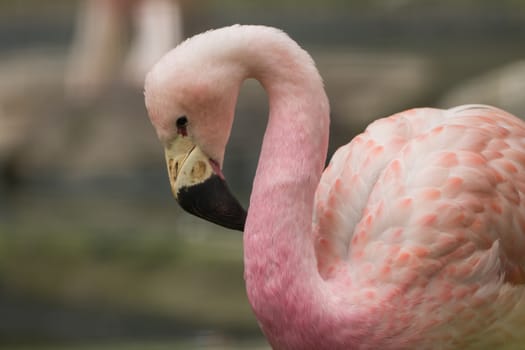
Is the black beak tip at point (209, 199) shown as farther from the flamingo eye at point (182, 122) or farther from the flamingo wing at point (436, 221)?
the flamingo wing at point (436, 221)

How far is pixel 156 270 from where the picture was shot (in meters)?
6.56

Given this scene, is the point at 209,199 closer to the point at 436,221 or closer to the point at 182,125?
the point at 182,125

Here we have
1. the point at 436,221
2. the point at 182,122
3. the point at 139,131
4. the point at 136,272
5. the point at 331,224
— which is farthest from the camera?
the point at 139,131

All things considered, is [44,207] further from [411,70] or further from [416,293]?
[416,293]

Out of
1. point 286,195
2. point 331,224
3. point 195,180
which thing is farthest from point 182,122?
point 331,224

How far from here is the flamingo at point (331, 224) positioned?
3.00 metres

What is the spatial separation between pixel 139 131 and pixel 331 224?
6.40 metres

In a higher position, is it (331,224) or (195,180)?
(195,180)

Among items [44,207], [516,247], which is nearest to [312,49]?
[44,207]

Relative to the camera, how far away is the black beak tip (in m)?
3.02

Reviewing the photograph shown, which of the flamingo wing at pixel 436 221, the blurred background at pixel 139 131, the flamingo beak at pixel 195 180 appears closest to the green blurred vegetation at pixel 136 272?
the blurred background at pixel 139 131

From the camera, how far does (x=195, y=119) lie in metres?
2.99

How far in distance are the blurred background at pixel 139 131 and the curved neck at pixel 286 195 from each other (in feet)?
7.07

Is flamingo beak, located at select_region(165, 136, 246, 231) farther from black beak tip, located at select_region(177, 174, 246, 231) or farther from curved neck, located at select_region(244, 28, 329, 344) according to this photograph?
curved neck, located at select_region(244, 28, 329, 344)
